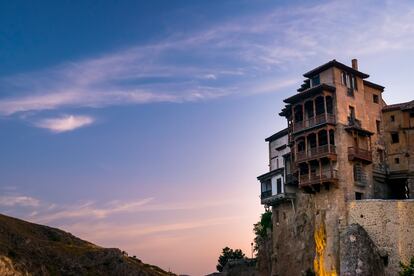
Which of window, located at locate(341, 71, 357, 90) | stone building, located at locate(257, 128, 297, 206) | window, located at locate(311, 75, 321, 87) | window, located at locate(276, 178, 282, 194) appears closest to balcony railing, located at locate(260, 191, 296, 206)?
stone building, located at locate(257, 128, 297, 206)

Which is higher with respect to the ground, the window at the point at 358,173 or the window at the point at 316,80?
the window at the point at 316,80

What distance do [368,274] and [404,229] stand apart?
18.8 ft

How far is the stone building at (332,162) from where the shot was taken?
2231 inches

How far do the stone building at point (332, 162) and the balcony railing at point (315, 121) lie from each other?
11cm

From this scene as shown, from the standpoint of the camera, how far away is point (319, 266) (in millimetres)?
56844

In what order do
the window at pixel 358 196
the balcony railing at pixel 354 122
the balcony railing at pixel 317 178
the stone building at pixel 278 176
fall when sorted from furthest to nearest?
1. the stone building at pixel 278 176
2. the balcony railing at pixel 354 122
3. the window at pixel 358 196
4. the balcony railing at pixel 317 178

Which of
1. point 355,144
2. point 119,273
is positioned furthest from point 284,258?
point 119,273

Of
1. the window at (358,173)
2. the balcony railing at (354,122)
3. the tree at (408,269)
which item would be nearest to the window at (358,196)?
the window at (358,173)

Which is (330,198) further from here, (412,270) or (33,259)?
(33,259)

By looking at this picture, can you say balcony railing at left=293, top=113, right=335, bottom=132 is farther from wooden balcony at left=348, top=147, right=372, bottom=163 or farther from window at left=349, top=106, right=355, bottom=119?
wooden balcony at left=348, top=147, right=372, bottom=163

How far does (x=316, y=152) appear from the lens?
58.1 m

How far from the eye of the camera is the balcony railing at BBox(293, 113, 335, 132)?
5810 centimetres

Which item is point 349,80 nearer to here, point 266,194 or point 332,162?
point 332,162

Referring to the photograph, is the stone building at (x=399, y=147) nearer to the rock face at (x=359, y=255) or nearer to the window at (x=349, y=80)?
the window at (x=349, y=80)
